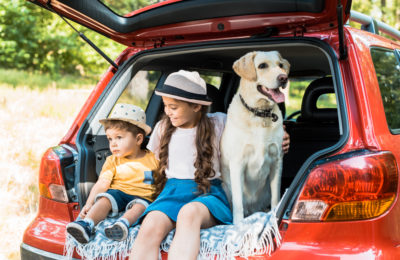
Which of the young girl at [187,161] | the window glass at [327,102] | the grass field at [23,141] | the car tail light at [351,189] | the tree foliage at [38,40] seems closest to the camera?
the car tail light at [351,189]

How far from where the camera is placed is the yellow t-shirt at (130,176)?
8.47ft

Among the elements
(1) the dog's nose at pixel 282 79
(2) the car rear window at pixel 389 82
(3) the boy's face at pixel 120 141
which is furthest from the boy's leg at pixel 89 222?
(2) the car rear window at pixel 389 82

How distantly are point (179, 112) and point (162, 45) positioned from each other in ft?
1.64

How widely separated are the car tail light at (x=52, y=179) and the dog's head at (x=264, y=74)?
3.95 ft

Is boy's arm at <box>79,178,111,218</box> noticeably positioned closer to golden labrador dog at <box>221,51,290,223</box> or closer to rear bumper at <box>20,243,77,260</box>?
rear bumper at <box>20,243,77,260</box>

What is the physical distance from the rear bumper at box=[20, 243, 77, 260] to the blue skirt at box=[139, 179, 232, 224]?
48cm

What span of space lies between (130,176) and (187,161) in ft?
1.28

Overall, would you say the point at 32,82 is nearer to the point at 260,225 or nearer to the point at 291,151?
the point at 291,151

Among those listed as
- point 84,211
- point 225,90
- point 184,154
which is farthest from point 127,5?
point 84,211

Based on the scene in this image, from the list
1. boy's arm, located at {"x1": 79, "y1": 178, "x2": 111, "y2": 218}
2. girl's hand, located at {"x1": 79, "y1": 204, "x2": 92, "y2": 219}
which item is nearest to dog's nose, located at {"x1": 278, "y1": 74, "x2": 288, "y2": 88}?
boy's arm, located at {"x1": 79, "y1": 178, "x2": 111, "y2": 218}

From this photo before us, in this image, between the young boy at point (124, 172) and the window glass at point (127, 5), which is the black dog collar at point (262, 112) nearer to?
the young boy at point (124, 172)

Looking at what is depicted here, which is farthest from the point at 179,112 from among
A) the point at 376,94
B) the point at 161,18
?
the point at 376,94

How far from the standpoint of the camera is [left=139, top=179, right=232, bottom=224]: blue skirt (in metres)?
2.20

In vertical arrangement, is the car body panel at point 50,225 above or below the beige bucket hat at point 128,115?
below
